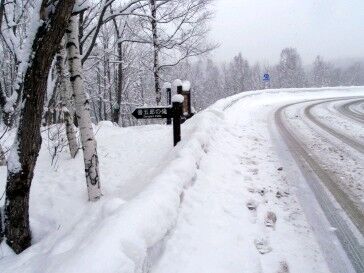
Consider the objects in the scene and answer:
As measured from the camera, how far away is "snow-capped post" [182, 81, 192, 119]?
10.7 m

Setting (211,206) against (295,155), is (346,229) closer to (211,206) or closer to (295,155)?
(211,206)

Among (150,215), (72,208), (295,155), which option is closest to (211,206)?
(150,215)

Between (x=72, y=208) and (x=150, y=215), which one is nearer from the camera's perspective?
(x=150, y=215)

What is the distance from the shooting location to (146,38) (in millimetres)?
16797

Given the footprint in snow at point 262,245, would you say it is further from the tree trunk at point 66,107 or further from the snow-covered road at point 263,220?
the tree trunk at point 66,107

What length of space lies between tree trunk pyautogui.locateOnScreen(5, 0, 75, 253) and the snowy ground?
354mm

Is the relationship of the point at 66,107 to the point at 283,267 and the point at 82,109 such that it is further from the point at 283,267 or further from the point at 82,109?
the point at 283,267

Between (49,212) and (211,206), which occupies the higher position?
(211,206)

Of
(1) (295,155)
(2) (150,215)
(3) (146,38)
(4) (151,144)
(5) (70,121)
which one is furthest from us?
(3) (146,38)

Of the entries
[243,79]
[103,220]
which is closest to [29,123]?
[103,220]

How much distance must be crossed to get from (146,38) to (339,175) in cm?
1318

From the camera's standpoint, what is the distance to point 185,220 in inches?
156

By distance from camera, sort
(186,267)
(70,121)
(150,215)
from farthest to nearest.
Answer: (70,121) → (150,215) → (186,267)

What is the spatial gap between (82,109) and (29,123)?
1410 mm
